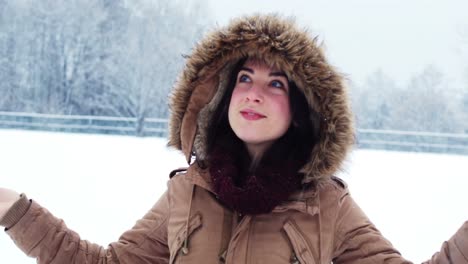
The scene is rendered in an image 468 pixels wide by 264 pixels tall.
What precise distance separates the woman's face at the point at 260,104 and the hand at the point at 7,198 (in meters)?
0.40

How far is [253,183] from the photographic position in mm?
770

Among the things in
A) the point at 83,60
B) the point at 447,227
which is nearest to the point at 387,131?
the point at 447,227

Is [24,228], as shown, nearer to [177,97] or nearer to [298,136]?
[177,97]

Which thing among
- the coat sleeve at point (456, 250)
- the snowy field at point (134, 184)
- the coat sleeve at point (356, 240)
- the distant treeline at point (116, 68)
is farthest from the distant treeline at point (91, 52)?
the coat sleeve at point (456, 250)

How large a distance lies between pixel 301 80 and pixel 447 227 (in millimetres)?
1708

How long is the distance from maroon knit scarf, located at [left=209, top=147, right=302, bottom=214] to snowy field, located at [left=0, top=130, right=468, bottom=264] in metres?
1.08

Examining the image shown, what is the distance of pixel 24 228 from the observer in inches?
30.5

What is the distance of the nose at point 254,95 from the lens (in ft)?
2.55

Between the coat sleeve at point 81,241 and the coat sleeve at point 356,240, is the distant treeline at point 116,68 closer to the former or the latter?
the coat sleeve at point 81,241

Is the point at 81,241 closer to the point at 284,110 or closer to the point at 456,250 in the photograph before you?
the point at 284,110

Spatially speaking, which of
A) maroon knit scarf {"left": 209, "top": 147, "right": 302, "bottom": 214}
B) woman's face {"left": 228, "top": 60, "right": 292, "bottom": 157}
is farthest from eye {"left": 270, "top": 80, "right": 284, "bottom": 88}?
maroon knit scarf {"left": 209, "top": 147, "right": 302, "bottom": 214}

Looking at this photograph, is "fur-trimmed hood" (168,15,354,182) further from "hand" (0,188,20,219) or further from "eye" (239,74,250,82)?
"hand" (0,188,20,219)

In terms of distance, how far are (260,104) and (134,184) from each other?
1994 millimetres

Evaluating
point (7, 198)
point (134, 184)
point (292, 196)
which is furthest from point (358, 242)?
point (134, 184)
